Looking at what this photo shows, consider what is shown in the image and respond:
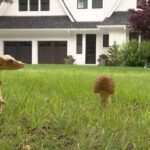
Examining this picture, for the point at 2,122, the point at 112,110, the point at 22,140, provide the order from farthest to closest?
the point at 112,110 < the point at 2,122 < the point at 22,140

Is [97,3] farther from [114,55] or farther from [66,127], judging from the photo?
[66,127]

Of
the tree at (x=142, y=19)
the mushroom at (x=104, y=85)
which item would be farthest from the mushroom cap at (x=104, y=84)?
the tree at (x=142, y=19)

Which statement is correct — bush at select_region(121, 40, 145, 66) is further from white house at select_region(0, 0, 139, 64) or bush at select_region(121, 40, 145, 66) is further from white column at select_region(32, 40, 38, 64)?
white column at select_region(32, 40, 38, 64)

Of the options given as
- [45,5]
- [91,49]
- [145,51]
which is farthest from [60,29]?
[145,51]

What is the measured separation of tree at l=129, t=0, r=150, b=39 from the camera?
32.3m

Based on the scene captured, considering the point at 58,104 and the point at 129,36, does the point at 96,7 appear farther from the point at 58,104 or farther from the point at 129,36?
the point at 58,104

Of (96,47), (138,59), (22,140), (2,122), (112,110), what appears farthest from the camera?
(96,47)

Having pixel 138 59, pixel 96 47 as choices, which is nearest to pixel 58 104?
pixel 138 59

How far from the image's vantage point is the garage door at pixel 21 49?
44469 mm

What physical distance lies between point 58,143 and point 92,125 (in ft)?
2.29

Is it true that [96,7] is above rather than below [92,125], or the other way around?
above

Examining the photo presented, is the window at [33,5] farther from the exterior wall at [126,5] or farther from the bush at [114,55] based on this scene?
the bush at [114,55]

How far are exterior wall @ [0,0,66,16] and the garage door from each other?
264 centimetres

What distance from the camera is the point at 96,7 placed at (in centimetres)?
4394
